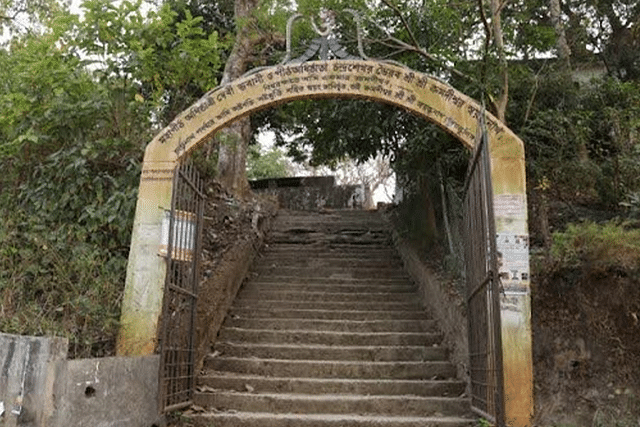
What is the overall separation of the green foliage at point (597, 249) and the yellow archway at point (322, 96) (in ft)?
2.43

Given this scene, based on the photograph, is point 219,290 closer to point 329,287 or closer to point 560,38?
point 329,287

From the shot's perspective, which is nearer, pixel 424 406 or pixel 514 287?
pixel 514 287

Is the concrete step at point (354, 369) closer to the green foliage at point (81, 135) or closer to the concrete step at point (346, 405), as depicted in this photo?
the concrete step at point (346, 405)

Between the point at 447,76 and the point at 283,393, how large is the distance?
4605 millimetres

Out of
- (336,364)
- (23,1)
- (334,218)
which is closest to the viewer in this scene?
(336,364)

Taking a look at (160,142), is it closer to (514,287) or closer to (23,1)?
(514,287)

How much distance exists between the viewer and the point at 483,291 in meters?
4.86

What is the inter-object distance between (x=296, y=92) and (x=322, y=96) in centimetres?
27

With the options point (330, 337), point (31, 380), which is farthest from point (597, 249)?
point (31, 380)

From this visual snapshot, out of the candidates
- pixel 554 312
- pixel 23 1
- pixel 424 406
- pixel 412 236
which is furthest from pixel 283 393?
pixel 23 1

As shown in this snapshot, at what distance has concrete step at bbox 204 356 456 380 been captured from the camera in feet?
21.6

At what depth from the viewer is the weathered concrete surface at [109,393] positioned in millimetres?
4051

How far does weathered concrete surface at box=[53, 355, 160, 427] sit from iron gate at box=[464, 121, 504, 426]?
2730mm

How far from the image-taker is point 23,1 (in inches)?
444
